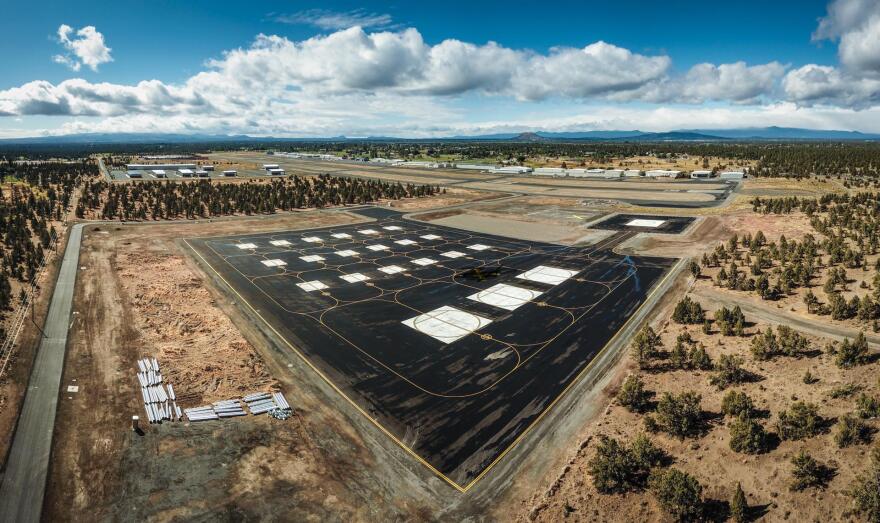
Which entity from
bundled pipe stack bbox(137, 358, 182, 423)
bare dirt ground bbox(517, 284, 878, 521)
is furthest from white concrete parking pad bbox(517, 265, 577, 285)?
bundled pipe stack bbox(137, 358, 182, 423)

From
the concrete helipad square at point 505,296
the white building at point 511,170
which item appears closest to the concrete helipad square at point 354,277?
the concrete helipad square at point 505,296

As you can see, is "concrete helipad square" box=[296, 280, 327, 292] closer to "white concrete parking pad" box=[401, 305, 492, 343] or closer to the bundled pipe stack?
"white concrete parking pad" box=[401, 305, 492, 343]

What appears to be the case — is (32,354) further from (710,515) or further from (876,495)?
(876,495)

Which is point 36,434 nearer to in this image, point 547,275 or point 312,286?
point 312,286

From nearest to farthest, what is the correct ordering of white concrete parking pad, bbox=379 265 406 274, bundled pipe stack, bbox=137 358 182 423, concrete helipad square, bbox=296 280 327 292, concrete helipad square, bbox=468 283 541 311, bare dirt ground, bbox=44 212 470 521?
1. bare dirt ground, bbox=44 212 470 521
2. bundled pipe stack, bbox=137 358 182 423
3. concrete helipad square, bbox=468 283 541 311
4. concrete helipad square, bbox=296 280 327 292
5. white concrete parking pad, bbox=379 265 406 274

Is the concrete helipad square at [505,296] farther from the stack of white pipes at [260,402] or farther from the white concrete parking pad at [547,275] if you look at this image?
the stack of white pipes at [260,402]

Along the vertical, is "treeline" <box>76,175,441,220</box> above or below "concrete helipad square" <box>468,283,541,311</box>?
above

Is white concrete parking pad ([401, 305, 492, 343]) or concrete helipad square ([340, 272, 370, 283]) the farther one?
concrete helipad square ([340, 272, 370, 283])

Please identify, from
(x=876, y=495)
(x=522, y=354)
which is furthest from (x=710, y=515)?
(x=522, y=354)
